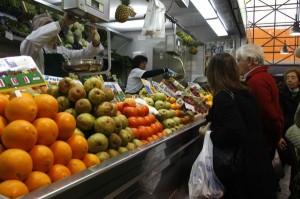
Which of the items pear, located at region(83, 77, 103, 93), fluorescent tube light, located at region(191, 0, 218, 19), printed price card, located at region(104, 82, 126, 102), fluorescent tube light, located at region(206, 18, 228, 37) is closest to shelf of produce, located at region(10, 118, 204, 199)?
pear, located at region(83, 77, 103, 93)

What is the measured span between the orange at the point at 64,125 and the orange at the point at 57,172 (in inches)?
6.3

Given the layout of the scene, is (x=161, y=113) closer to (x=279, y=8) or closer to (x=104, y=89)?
(x=104, y=89)

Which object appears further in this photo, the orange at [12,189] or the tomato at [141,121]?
the tomato at [141,121]

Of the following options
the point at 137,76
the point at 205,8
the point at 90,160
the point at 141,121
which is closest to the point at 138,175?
the point at 90,160

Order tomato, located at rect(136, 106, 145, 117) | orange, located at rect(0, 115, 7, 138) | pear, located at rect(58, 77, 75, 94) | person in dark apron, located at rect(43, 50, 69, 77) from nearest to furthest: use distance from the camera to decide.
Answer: orange, located at rect(0, 115, 7, 138)
pear, located at rect(58, 77, 75, 94)
tomato, located at rect(136, 106, 145, 117)
person in dark apron, located at rect(43, 50, 69, 77)

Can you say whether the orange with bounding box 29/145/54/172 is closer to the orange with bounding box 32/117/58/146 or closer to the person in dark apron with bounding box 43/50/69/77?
the orange with bounding box 32/117/58/146

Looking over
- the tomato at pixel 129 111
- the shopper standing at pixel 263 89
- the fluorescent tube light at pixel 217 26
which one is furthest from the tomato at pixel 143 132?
the fluorescent tube light at pixel 217 26

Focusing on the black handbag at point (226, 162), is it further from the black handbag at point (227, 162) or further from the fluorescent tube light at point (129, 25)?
the fluorescent tube light at point (129, 25)

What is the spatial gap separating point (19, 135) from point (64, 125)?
0.24 meters

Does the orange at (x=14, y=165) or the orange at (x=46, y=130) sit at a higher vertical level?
the orange at (x=46, y=130)

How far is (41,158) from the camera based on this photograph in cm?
108

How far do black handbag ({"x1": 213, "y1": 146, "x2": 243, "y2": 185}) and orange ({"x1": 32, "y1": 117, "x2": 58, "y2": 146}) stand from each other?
3.93ft

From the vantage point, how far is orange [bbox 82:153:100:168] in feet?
4.30

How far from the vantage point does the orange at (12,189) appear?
907mm
